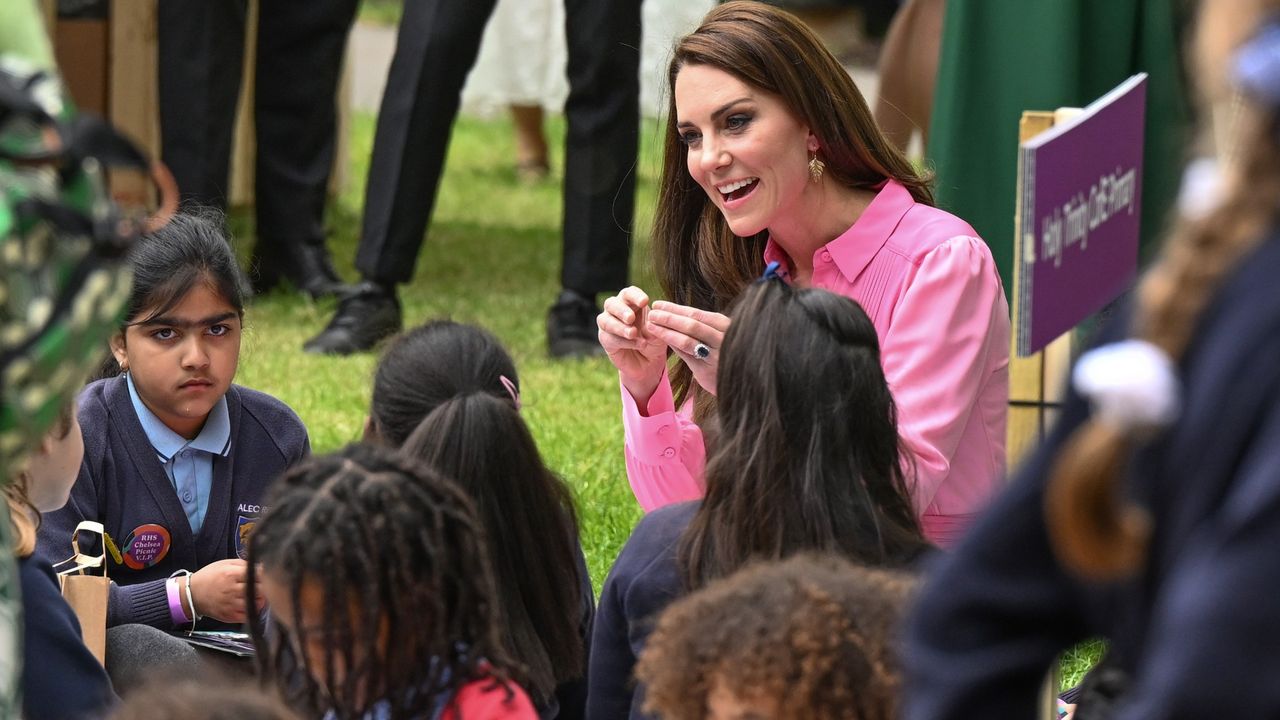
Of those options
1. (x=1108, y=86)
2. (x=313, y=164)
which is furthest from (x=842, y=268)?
(x=313, y=164)

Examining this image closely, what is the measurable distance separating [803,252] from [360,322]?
216 cm

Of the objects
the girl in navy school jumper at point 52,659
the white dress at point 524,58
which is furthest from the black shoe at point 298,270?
the girl in navy school jumper at point 52,659

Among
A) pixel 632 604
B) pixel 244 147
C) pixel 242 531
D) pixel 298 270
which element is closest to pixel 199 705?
pixel 632 604

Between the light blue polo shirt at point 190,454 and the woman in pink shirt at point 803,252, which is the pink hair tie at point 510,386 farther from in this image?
the light blue polo shirt at point 190,454

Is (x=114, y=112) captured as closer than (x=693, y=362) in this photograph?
No

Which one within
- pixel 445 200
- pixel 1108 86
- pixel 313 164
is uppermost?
pixel 1108 86

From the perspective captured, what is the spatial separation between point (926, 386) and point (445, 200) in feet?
16.7

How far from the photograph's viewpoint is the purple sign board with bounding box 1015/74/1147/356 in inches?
78.2

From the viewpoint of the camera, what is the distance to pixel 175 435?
289 cm

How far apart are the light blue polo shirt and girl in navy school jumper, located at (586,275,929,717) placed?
1.11 metres

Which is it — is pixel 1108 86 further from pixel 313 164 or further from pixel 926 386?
pixel 313 164

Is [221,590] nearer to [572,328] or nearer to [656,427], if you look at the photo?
[656,427]

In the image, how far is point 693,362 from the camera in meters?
2.49

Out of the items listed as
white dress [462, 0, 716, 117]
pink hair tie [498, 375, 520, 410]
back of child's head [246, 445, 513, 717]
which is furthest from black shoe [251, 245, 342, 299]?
back of child's head [246, 445, 513, 717]
